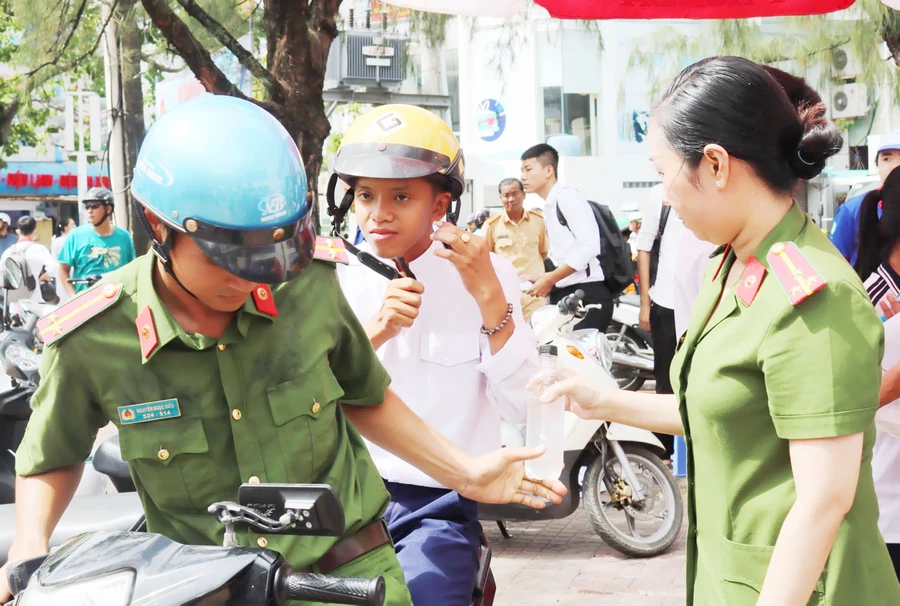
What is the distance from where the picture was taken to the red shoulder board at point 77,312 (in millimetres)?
2025

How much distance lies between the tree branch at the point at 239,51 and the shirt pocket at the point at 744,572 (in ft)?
18.1

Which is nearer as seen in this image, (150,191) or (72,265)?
(150,191)

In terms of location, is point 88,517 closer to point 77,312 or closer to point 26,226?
point 77,312

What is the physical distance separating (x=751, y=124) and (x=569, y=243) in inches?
241

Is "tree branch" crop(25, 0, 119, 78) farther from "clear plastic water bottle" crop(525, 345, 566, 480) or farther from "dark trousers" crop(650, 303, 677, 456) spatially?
"clear plastic water bottle" crop(525, 345, 566, 480)

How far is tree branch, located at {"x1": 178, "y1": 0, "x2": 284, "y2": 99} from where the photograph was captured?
704cm

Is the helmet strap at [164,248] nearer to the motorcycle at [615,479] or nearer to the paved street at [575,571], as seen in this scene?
the paved street at [575,571]

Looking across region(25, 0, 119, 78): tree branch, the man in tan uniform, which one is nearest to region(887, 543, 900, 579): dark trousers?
region(25, 0, 119, 78): tree branch

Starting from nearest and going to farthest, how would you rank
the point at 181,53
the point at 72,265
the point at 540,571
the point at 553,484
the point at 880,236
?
the point at 553,484
the point at 880,236
the point at 540,571
the point at 181,53
the point at 72,265

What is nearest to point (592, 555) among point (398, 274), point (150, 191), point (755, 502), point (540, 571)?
point (540, 571)

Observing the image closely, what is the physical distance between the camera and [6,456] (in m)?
4.55

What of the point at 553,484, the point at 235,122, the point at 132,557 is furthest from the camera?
the point at 553,484

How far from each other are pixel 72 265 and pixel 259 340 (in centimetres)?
928

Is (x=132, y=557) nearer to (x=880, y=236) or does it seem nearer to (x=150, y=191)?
(x=150, y=191)
